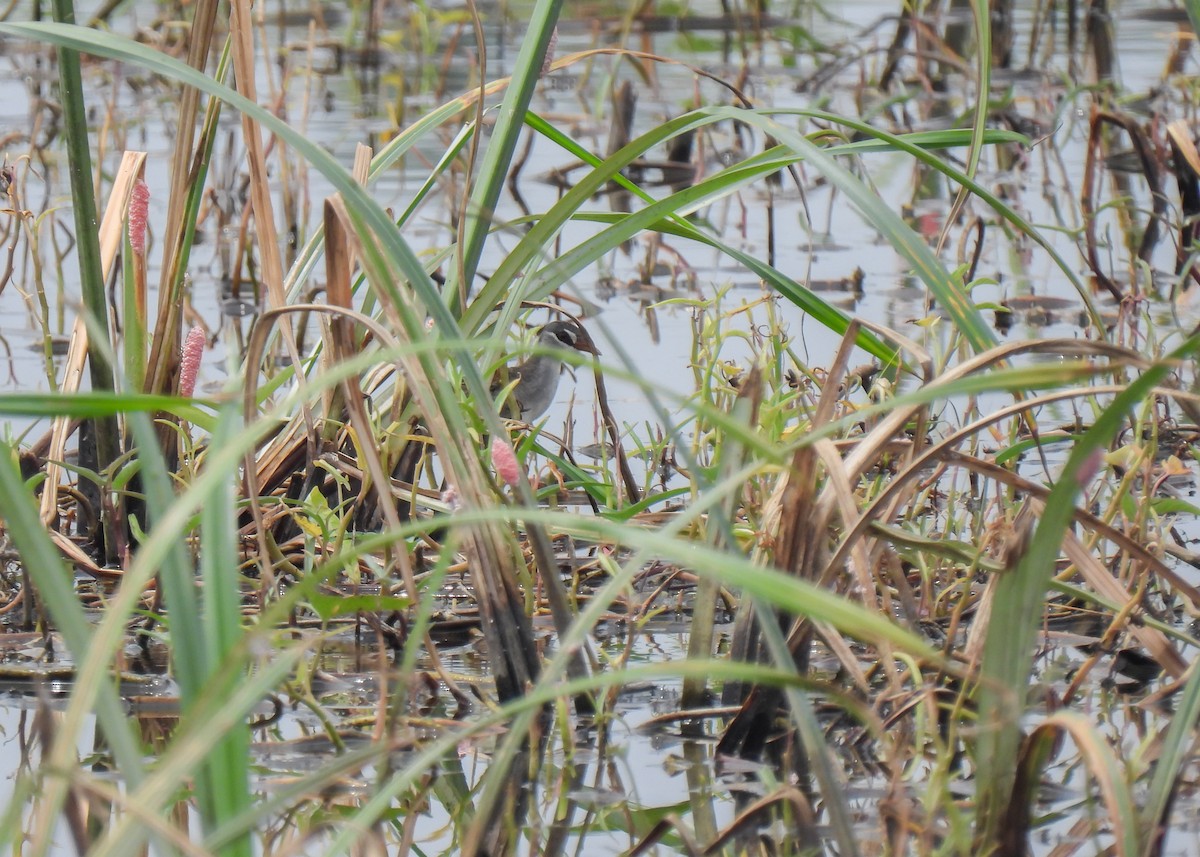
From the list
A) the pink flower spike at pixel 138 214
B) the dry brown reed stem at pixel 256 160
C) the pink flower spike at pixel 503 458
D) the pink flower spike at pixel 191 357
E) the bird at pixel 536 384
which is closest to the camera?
the pink flower spike at pixel 503 458

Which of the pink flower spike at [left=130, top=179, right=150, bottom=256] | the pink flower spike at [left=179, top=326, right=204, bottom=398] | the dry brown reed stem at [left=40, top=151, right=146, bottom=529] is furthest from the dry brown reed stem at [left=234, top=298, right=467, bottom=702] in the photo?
the dry brown reed stem at [left=40, top=151, right=146, bottom=529]

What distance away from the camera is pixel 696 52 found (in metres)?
7.57

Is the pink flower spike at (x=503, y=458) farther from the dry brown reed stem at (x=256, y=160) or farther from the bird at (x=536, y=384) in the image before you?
the bird at (x=536, y=384)

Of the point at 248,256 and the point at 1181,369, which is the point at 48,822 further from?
the point at 248,256

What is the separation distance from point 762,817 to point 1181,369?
2137mm

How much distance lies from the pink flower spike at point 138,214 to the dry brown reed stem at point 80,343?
0.26ft

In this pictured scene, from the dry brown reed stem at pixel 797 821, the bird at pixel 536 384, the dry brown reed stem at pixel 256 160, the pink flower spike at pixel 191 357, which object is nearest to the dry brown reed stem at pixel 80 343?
the dry brown reed stem at pixel 256 160

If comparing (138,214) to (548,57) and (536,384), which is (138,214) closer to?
(548,57)

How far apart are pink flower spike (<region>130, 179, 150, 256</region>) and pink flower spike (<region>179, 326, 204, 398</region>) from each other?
324 millimetres

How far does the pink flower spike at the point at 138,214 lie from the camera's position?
2.45 m

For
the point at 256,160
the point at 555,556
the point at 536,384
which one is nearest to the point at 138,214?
the point at 256,160

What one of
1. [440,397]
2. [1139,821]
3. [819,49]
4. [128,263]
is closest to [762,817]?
[1139,821]

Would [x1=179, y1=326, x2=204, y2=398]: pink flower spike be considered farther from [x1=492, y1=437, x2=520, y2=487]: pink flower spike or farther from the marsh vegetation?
[x1=492, y1=437, x2=520, y2=487]: pink flower spike

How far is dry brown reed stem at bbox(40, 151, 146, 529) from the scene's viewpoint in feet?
8.66
